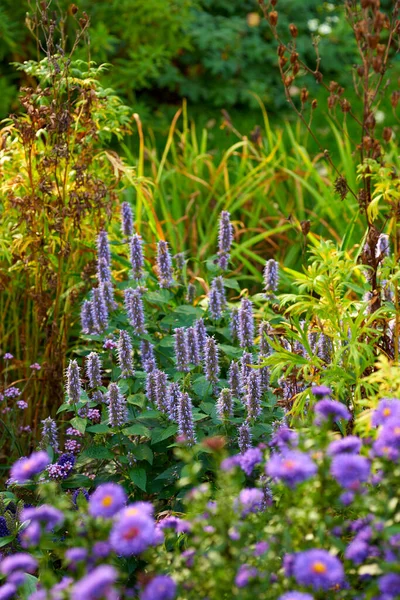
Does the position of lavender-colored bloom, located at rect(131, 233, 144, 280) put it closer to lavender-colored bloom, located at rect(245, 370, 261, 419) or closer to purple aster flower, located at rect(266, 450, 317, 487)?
lavender-colored bloom, located at rect(245, 370, 261, 419)

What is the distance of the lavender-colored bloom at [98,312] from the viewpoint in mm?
3025

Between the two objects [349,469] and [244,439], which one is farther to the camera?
[244,439]

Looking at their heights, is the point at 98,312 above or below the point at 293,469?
below

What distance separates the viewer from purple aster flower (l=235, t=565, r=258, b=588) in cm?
152

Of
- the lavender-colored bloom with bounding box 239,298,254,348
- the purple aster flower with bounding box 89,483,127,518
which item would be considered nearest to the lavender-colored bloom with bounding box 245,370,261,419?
the lavender-colored bloom with bounding box 239,298,254,348

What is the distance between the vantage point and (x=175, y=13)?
696cm

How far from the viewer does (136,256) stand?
320 cm

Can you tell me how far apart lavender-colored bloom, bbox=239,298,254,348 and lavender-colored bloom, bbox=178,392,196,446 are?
531mm

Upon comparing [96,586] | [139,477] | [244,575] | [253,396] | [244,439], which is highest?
[96,586]

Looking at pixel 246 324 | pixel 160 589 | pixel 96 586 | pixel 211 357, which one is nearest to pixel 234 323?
pixel 246 324

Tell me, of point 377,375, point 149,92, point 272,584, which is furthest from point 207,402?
point 149,92

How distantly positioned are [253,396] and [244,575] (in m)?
1.13

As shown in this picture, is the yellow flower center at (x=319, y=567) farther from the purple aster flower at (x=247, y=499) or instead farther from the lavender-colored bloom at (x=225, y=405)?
the lavender-colored bloom at (x=225, y=405)

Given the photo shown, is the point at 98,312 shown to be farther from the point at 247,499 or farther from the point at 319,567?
the point at 319,567
